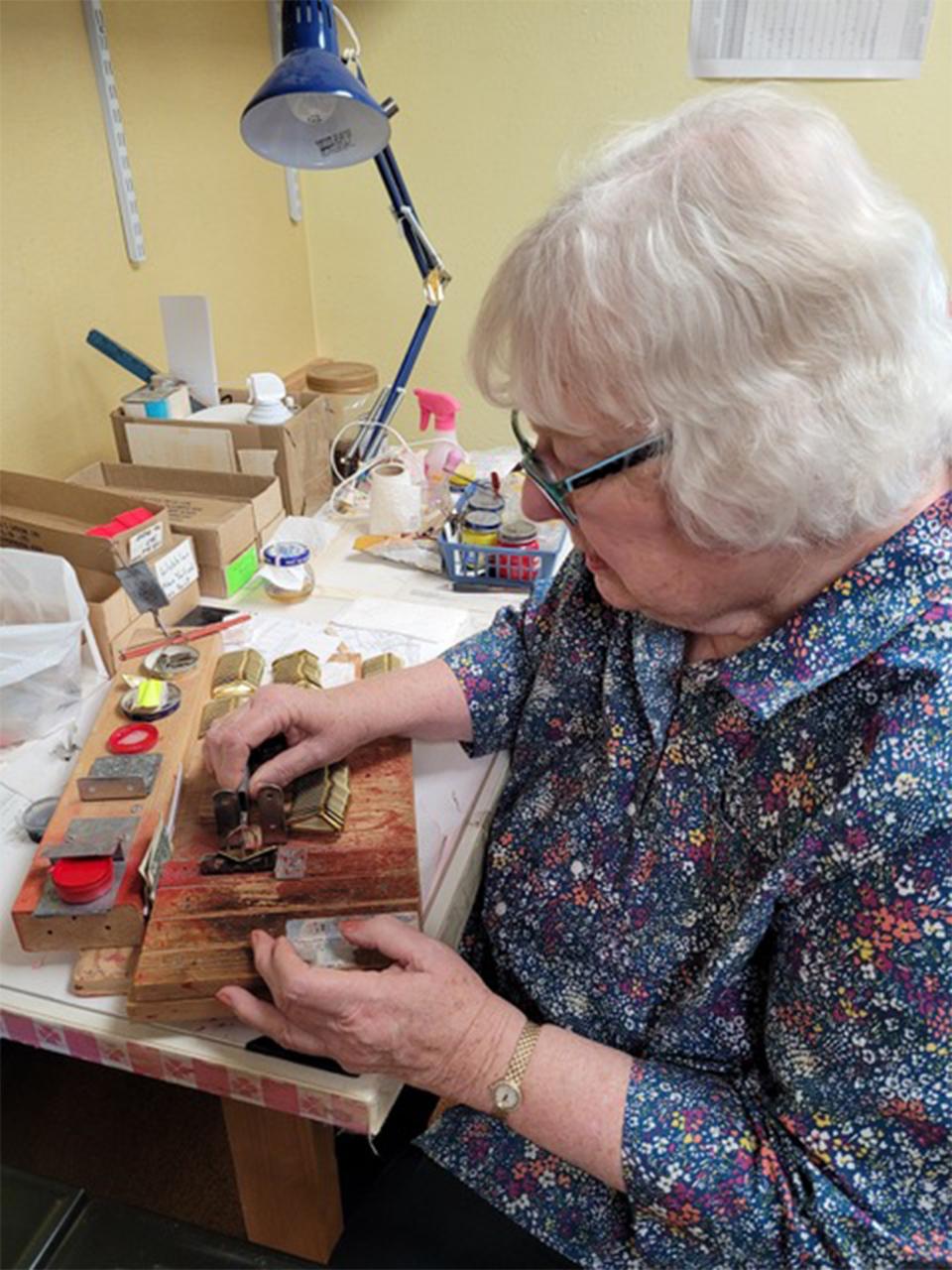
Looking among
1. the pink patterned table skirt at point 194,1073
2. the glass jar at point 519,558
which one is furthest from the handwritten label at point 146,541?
the pink patterned table skirt at point 194,1073

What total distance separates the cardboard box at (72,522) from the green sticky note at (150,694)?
192 millimetres

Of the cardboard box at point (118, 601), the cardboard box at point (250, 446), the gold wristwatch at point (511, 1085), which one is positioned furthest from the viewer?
the cardboard box at point (250, 446)

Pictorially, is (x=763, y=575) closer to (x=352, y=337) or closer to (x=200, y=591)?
(x=200, y=591)

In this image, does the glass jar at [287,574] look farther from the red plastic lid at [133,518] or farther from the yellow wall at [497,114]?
the yellow wall at [497,114]

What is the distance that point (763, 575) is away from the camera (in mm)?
704

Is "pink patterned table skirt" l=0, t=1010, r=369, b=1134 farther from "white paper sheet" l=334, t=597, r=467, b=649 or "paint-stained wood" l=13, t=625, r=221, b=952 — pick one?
"white paper sheet" l=334, t=597, r=467, b=649

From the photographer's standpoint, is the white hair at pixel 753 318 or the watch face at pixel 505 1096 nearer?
the white hair at pixel 753 318

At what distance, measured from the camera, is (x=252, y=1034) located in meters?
0.73

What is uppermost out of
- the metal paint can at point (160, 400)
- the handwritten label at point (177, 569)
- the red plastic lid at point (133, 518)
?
the metal paint can at point (160, 400)

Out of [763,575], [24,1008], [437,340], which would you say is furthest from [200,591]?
[437,340]

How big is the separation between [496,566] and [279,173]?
1.27 metres

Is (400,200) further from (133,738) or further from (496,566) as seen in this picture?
(133,738)

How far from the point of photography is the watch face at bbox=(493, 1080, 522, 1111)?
70 cm

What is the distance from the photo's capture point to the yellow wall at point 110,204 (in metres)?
1.32
